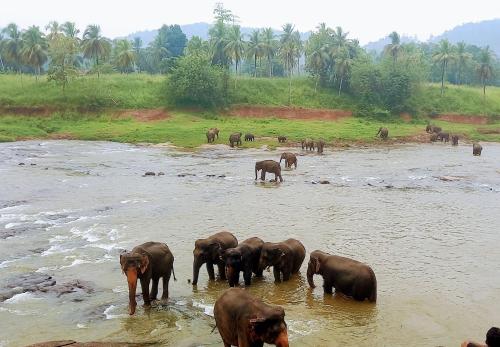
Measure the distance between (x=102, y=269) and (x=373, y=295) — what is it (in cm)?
629

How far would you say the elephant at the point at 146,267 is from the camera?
9555mm

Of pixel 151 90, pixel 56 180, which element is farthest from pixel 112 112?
pixel 56 180

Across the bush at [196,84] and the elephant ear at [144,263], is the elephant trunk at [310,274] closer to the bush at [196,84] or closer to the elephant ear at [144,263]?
the elephant ear at [144,263]

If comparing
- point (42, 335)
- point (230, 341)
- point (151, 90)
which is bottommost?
point (42, 335)

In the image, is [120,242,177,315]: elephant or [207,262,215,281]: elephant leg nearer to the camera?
[120,242,177,315]: elephant

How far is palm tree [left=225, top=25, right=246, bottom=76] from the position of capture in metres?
63.1

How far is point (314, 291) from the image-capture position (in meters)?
11.7

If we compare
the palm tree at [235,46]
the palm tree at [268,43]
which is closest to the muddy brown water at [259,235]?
the palm tree at [235,46]

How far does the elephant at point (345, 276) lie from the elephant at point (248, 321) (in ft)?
12.5

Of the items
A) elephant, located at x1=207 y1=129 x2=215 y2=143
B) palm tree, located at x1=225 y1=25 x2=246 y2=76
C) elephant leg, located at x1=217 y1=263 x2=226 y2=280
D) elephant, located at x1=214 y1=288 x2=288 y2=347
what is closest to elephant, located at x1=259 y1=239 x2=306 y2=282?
elephant leg, located at x1=217 y1=263 x2=226 y2=280

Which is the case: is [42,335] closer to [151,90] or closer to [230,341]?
[230,341]

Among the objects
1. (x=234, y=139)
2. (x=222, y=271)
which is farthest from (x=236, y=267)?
(x=234, y=139)

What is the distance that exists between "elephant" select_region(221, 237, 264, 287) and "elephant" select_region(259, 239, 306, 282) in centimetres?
21

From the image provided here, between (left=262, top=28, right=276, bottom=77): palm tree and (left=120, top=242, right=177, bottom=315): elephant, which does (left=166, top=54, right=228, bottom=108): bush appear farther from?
(left=120, top=242, right=177, bottom=315): elephant
